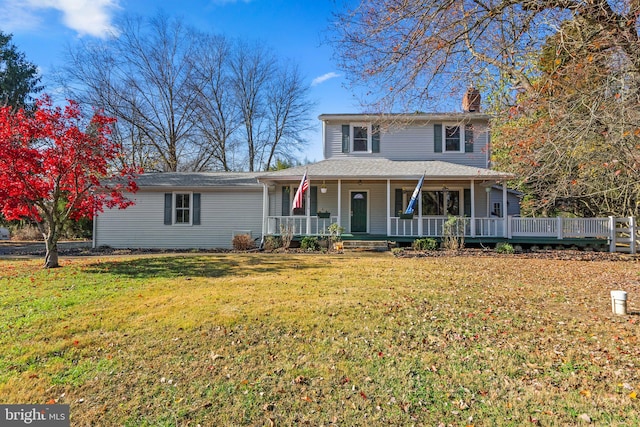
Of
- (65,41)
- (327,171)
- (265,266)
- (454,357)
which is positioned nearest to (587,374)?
(454,357)

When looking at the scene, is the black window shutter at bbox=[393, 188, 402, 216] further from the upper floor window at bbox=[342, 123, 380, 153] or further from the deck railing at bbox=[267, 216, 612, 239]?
the upper floor window at bbox=[342, 123, 380, 153]

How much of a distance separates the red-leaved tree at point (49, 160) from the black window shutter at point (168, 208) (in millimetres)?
6426

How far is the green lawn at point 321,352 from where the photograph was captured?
2.97 metres

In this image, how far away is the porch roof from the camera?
13.5 metres

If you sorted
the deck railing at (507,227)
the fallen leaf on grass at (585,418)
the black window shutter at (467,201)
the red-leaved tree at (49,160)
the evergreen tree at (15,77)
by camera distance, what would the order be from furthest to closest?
1. the evergreen tree at (15,77)
2. the black window shutter at (467,201)
3. the deck railing at (507,227)
4. the red-leaved tree at (49,160)
5. the fallen leaf on grass at (585,418)

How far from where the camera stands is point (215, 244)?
52.0 feet

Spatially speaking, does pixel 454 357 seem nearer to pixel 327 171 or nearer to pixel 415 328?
pixel 415 328

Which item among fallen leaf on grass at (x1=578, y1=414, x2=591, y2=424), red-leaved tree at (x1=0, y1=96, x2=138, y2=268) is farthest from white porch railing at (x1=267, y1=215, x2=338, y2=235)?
fallen leaf on grass at (x1=578, y1=414, x2=591, y2=424)

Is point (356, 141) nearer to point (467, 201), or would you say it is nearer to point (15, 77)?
point (467, 201)

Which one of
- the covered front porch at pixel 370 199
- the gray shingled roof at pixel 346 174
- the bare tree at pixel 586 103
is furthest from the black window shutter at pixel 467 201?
the bare tree at pixel 586 103

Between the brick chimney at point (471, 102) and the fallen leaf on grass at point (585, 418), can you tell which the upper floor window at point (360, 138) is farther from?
the fallen leaf on grass at point (585, 418)

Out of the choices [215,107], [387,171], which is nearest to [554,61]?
[387,171]

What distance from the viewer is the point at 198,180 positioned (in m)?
16.6

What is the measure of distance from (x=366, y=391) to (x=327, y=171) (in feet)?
38.3
